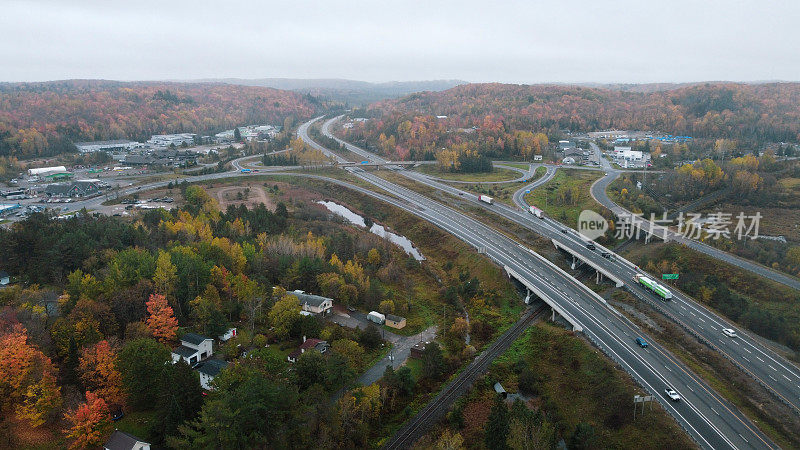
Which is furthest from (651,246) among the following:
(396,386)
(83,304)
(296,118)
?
(296,118)

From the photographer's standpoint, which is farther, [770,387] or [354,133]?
[354,133]

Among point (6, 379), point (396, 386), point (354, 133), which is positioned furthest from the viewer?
point (354, 133)

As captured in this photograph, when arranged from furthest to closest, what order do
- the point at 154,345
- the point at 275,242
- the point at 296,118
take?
the point at 296,118
the point at 275,242
the point at 154,345

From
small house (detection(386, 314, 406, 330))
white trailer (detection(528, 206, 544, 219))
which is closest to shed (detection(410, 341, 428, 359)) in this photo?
small house (detection(386, 314, 406, 330))

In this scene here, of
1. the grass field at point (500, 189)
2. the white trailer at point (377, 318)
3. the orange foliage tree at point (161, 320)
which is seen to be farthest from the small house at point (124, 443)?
the grass field at point (500, 189)

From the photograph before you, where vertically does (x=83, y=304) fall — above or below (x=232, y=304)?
above

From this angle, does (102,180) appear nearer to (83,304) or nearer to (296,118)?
(83,304)

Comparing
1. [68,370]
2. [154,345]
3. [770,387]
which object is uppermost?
[154,345]
